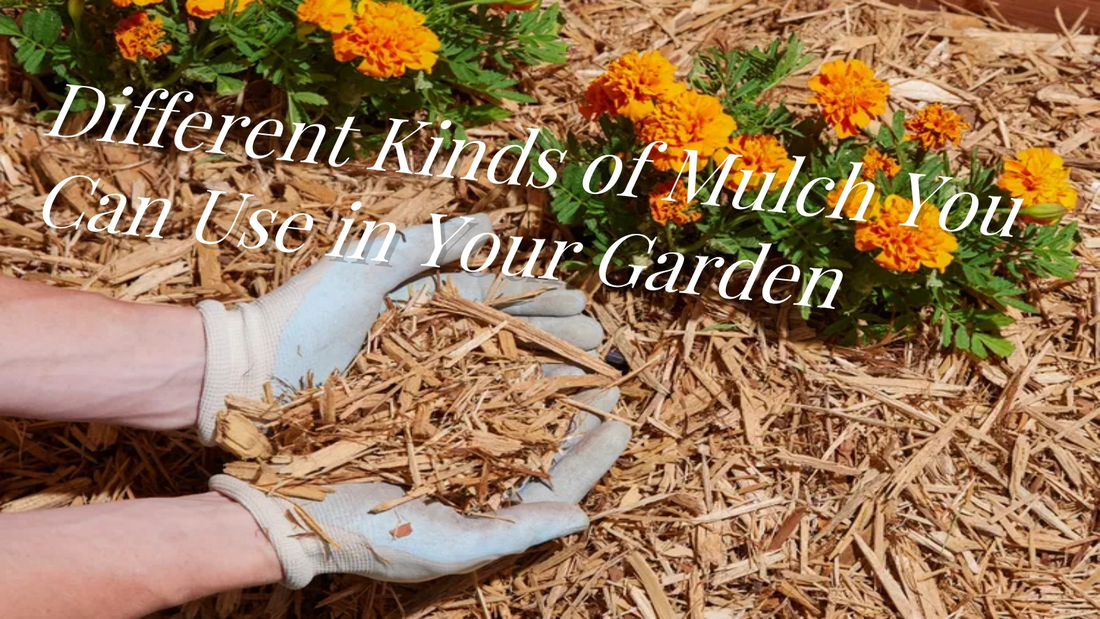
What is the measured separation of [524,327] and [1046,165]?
0.90m

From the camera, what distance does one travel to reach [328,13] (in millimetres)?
1575

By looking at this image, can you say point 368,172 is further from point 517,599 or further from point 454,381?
point 517,599

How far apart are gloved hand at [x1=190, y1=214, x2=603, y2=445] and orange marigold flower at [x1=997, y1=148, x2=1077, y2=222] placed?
0.74m

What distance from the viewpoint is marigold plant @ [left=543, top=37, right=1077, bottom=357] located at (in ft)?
4.95

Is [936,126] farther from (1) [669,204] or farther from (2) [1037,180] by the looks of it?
(1) [669,204]

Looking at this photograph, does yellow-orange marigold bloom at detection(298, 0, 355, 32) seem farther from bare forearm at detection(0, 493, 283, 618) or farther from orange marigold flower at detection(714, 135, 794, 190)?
bare forearm at detection(0, 493, 283, 618)

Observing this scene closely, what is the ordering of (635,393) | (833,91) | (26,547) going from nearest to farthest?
(26,547)
(833,91)
(635,393)

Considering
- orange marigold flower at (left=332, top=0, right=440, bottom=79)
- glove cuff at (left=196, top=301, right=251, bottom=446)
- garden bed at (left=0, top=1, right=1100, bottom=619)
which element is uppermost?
orange marigold flower at (left=332, top=0, right=440, bottom=79)

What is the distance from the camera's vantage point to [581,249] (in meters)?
1.81

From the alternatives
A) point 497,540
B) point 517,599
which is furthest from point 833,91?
point 517,599

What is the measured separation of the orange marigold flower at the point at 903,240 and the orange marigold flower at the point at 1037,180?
17 cm

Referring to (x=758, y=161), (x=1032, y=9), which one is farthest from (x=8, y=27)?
(x=1032, y=9)

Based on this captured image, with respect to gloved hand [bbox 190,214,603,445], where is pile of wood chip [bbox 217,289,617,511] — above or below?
below

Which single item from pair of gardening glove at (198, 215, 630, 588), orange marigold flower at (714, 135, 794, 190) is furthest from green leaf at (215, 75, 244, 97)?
orange marigold flower at (714, 135, 794, 190)
